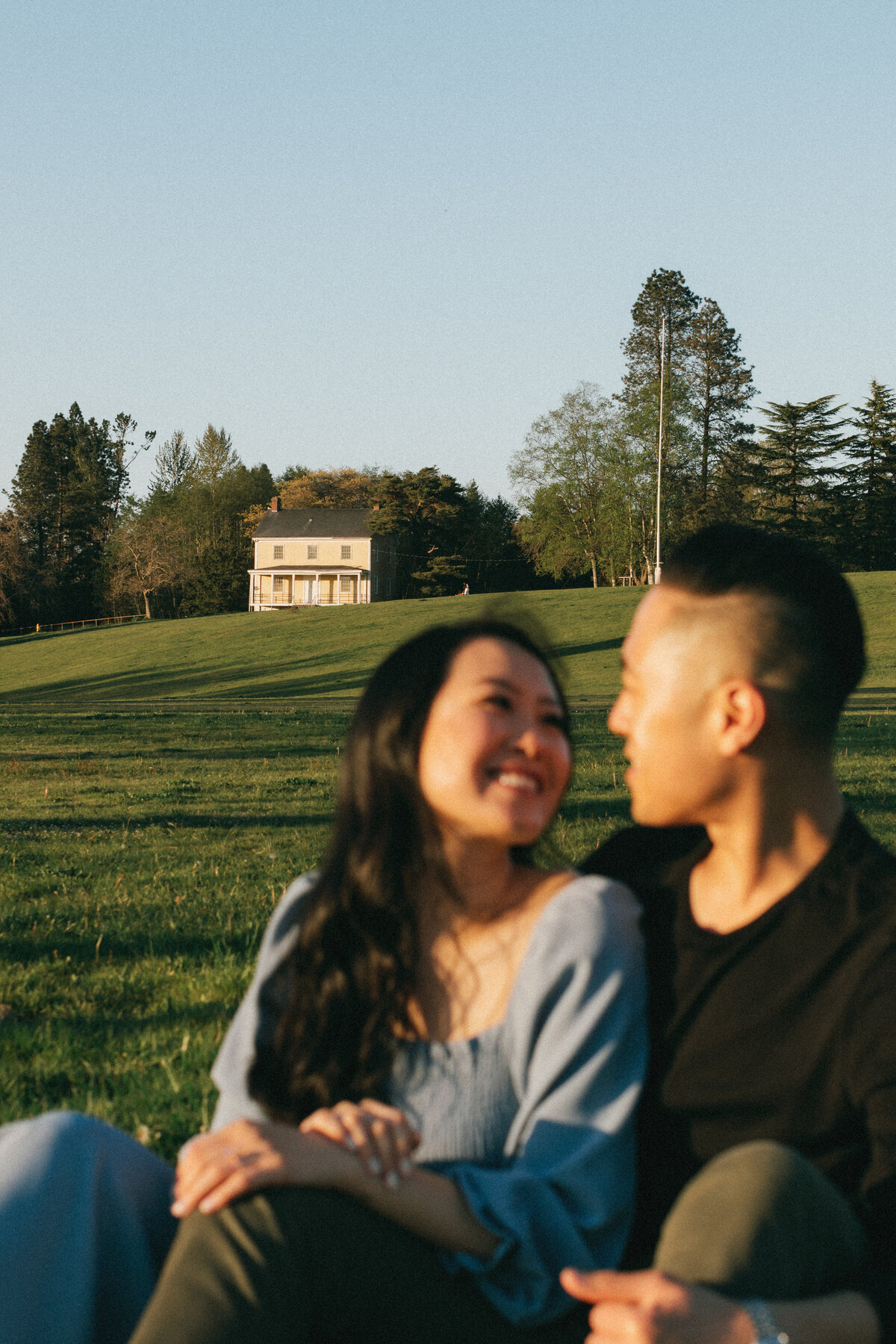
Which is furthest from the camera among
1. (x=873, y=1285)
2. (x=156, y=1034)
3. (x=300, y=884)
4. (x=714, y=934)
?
(x=156, y=1034)

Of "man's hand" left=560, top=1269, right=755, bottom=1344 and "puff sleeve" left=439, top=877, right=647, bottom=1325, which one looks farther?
"puff sleeve" left=439, top=877, right=647, bottom=1325

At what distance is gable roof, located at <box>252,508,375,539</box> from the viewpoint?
88188 mm

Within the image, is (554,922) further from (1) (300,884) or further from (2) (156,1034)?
(2) (156,1034)

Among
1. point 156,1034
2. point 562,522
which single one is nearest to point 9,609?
point 562,522

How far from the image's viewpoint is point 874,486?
69750mm

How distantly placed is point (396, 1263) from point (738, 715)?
3.76 feet

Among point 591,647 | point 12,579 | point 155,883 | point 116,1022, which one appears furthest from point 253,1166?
point 12,579

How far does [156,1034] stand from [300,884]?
2254 millimetres

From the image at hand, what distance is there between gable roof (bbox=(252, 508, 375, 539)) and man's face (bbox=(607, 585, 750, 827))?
3334 inches

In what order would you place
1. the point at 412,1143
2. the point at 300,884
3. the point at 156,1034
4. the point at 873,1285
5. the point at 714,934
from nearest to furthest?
the point at 873,1285 → the point at 412,1143 → the point at 714,934 → the point at 300,884 → the point at 156,1034

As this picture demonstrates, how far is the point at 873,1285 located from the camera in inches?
76.1

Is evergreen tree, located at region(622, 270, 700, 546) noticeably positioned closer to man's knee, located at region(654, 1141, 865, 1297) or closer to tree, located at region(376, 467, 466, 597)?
tree, located at region(376, 467, 466, 597)

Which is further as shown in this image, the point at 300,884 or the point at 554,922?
the point at 300,884

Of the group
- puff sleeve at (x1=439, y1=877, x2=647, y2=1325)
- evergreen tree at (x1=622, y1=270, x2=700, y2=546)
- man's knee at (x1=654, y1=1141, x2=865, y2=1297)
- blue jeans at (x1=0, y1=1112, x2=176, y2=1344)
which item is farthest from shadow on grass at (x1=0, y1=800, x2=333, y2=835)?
evergreen tree at (x1=622, y1=270, x2=700, y2=546)
